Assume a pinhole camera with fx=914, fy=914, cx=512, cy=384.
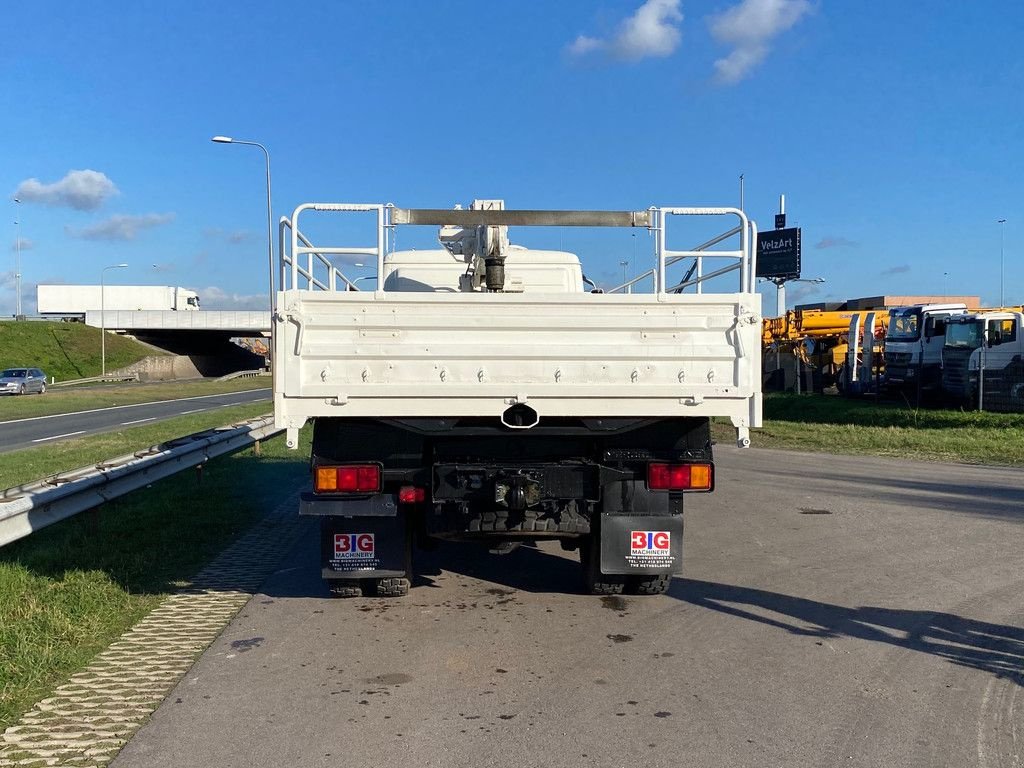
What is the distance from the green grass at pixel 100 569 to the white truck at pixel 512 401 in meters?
1.53

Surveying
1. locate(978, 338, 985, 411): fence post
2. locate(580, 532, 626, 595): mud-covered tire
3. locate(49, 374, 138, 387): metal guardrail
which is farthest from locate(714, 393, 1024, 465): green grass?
locate(49, 374, 138, 387): metal guardrail

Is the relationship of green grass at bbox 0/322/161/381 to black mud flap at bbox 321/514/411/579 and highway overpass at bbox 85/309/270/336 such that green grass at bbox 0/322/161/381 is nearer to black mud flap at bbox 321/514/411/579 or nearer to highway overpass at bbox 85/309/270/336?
highway overpass at bbox 85/309/270/336

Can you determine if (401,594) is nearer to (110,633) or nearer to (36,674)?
(110,633)

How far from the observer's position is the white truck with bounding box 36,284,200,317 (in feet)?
325

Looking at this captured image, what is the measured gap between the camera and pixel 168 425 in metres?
23.2

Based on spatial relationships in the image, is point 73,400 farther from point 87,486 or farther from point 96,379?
point 87,486

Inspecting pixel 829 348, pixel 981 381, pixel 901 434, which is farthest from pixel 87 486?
pixel 829 348

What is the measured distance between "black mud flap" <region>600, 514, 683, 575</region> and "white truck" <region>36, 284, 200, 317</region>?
10045cm

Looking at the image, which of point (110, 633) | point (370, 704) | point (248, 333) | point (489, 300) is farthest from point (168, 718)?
point (248, 333)

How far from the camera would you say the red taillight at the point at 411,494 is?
5.91 m

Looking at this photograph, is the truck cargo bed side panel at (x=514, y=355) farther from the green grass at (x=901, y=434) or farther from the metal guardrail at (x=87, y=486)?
the green grass at (x=901, y=434)

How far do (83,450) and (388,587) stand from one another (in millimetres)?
12798

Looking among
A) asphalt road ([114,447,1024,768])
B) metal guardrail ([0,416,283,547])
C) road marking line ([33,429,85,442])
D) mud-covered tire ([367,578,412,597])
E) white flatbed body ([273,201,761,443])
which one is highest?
white flatbed body ([273,201,761,443])

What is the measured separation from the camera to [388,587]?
655 centimetres
